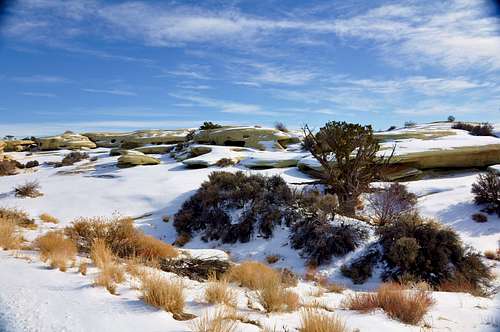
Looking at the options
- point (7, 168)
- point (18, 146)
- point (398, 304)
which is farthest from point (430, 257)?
point (18, 146)

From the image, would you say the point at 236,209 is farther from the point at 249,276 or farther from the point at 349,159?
the point at 249,276

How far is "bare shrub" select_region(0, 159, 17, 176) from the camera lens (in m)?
24.1

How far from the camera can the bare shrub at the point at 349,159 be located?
541 inches

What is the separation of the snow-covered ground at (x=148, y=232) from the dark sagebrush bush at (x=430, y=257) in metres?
0.75

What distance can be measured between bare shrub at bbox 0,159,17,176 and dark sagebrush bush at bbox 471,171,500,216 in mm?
27242

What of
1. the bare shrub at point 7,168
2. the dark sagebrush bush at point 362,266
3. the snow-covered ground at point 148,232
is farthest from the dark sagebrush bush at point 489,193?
the bare shrub at point 7,168

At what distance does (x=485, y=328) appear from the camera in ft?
13.9

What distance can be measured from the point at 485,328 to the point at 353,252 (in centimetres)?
545

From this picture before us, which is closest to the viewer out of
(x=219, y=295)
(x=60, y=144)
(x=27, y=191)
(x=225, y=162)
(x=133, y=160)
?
(x=219, y=295)

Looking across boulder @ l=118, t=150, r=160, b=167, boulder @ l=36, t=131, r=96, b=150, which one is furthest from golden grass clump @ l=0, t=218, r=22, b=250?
boulder @ l=36, t=131, r=96, b=150

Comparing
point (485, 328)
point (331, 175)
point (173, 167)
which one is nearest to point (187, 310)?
point (485, 328)

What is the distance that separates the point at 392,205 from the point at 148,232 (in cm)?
850

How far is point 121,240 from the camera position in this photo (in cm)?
782

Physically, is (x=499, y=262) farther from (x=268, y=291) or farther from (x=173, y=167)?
(x=173, y=167)
